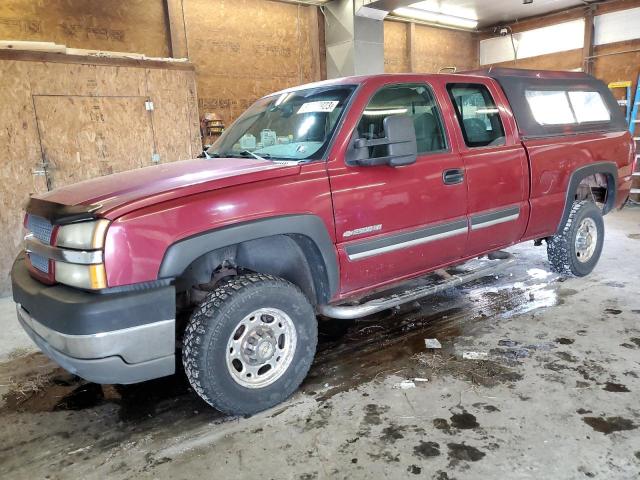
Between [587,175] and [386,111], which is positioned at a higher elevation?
[386,111]

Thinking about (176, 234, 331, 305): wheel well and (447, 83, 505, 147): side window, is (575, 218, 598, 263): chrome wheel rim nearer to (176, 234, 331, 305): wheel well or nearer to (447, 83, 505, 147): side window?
(447, 83, 505, 147): side window

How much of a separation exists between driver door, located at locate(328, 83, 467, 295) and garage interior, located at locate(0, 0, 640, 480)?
692 millimetres

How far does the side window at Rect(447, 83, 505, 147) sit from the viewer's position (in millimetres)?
3535

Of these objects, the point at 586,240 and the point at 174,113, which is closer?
the point at 586,240

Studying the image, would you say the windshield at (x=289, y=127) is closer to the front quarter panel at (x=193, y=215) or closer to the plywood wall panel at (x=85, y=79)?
the front quarter panel at (x=193, y=215)

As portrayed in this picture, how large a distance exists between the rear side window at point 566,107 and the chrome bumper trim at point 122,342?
11.6 feet

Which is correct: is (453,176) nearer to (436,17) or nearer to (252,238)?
(252,238)

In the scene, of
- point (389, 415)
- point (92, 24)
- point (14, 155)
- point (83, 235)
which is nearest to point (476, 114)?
point (389, 415)

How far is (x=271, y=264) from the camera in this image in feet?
9.40

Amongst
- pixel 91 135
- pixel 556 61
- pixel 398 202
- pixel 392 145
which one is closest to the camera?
pixel 392 145

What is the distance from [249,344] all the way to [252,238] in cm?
61

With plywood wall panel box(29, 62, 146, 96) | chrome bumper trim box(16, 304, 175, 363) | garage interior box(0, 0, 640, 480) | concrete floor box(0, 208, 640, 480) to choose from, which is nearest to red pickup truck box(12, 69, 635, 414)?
chrome bumper trim box(16, 304, 175, 363)

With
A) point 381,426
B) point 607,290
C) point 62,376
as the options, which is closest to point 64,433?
point 62,376

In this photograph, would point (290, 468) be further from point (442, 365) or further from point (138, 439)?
point (442, 365)
